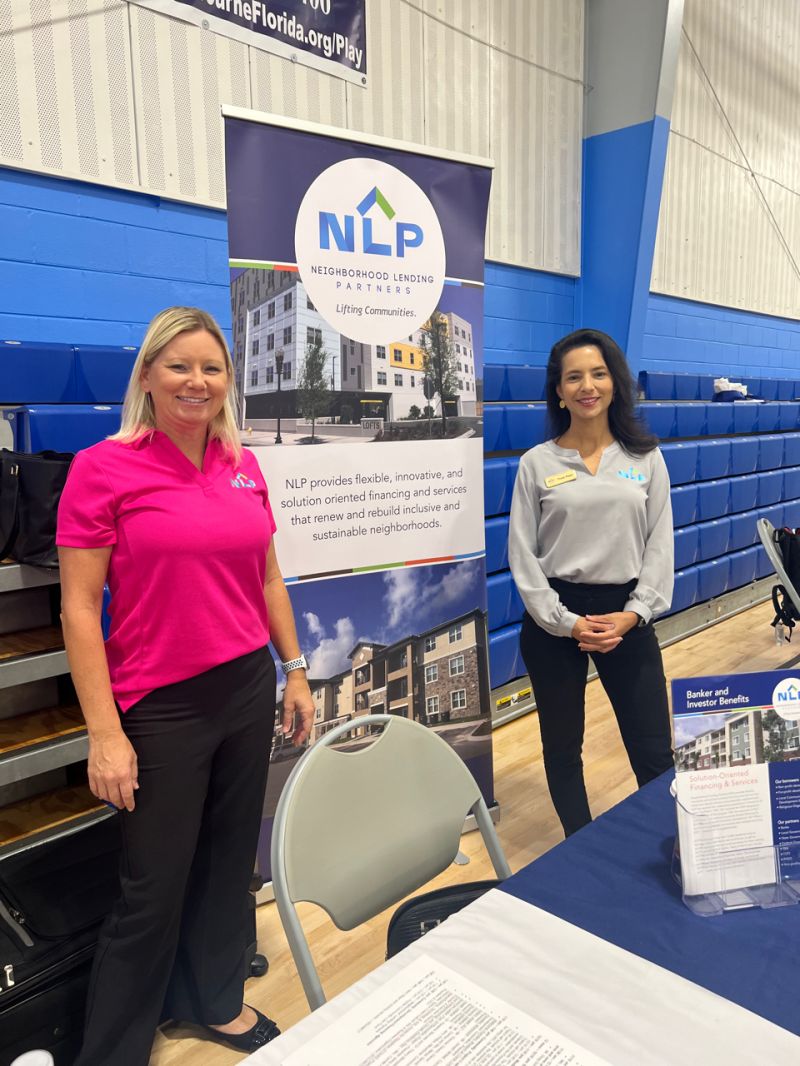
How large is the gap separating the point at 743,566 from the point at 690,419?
1.25 metres

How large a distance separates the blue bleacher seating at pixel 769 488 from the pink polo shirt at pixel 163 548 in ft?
16.8

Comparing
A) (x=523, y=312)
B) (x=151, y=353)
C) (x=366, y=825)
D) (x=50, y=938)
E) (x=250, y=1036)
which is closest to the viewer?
(x=366, y=825)

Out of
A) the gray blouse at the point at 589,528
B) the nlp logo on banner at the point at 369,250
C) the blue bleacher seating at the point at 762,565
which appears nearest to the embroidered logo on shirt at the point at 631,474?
the gray blouse at the point at 589,528

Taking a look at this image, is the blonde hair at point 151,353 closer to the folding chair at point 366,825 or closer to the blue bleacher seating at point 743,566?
the folding chair at point 366,825

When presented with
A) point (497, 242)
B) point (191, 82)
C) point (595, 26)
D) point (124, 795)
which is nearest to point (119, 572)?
point (124, 795)

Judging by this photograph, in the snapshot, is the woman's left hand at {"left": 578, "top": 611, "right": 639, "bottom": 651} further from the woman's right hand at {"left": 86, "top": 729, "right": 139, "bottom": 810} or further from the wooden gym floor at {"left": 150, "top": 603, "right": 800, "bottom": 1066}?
the woman's right hand at {"left": 86, "top": 729, "right": 139, "bottom": 810}

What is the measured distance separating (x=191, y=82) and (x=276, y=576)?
2.40 metres

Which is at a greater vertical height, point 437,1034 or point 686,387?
point 686,387

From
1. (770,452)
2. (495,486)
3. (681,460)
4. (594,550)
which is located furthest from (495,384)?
(770,452)

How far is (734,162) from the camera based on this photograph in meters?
6.41

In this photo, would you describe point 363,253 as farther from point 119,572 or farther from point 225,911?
point 225,911

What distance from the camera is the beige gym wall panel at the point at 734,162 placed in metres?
5.70

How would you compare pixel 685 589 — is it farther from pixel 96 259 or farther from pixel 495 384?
pixel 96 259

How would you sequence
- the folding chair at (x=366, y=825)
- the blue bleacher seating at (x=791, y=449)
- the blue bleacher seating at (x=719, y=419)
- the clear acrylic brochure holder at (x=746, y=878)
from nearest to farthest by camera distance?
the clear acrylic brochure holder at (x=746, y=878)
the folding chair at (x=366, y=825)
the blue bleacher seating at (x=719, y=419)
the blue bleacher seating at (x=791, y=449)
